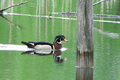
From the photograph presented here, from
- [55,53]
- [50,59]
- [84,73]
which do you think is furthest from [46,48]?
[84,73]

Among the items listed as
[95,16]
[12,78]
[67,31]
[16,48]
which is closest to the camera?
[12,78]

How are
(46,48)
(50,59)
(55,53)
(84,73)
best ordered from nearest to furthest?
(84,73) → (50,59) → (55,53) → (46,48)

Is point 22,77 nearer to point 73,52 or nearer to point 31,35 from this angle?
point 73,52

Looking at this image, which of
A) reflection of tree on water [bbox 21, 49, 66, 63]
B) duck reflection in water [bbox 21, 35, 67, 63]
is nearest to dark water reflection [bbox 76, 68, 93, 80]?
reflection of tree on water [bbox 21, 49, 66, 63]

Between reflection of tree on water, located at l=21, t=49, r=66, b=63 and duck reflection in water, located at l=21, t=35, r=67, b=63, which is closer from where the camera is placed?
reflection of tree on water, located at l=21, t=49, r=66, b=63

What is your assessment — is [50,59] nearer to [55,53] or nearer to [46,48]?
[55,53]

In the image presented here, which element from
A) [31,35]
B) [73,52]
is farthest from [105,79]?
[31,35]

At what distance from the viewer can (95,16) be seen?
103ft

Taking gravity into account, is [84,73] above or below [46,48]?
below

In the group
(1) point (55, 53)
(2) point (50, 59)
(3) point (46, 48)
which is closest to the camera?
(2) point (50, 59)

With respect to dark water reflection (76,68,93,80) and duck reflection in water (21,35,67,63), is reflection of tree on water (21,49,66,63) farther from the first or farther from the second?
dark water reflection (76,68,93,80)

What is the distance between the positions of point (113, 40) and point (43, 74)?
863cm

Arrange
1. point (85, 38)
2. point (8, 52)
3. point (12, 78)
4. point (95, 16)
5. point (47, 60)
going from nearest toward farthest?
point (12, 78) → point (85, 38) → point (47, 60) → point (8, 52) → point (95, 16)

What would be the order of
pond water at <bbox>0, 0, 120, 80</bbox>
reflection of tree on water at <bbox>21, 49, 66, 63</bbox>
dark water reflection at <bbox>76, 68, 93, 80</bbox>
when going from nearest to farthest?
dark water reflection at <bbox>76, 68, 93, 80</bbox>
pond water at <bbox>0, 0, 120, 80</bbox>
reflection of tree on water at <bbox>21, 49, 66, 63</bbox>
